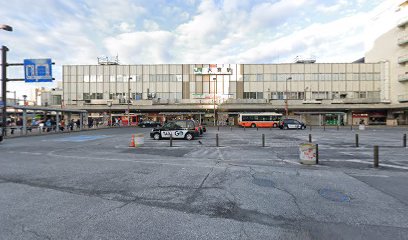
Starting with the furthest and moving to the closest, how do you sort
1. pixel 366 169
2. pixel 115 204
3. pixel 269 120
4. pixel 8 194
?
pixel 269 120 < pixel 366 169 < pixel 8 194 < pixel 115 204

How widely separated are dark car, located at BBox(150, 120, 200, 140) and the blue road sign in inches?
498

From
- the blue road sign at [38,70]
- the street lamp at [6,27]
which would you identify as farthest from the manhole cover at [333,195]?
the street lamp at [6,27]

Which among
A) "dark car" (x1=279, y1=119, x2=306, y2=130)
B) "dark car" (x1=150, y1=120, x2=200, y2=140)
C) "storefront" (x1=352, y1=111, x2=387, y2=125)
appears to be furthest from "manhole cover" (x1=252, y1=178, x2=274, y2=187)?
"storefront" (x1=352, y1=111, x2=387, y2=125)

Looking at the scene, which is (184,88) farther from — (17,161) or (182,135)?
(17,161)

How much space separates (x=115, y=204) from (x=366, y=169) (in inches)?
333

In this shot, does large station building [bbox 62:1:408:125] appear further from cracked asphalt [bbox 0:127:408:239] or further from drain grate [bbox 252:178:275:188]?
drain grate [bbox 252:178:275:188]

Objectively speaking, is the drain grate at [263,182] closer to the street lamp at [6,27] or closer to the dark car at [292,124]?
the street lamp at [6,27]

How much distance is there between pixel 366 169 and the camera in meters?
7.11

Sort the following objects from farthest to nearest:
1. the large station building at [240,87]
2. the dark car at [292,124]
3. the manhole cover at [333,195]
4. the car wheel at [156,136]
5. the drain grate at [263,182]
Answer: the large station building at [240,87] → the dark car at [292,124] → the car wheel at [156,136] → the drain grate at [263,182] → the manhole cover at [333,195]

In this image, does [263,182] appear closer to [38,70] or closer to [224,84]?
[38,70]

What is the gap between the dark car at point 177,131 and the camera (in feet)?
53.6

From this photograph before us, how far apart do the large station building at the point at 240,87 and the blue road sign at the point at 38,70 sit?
973 inches

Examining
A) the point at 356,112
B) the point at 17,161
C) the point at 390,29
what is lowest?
the point at 17,161

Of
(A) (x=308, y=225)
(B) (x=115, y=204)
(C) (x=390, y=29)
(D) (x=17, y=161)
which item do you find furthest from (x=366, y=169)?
(C) (x=390, y=29)
